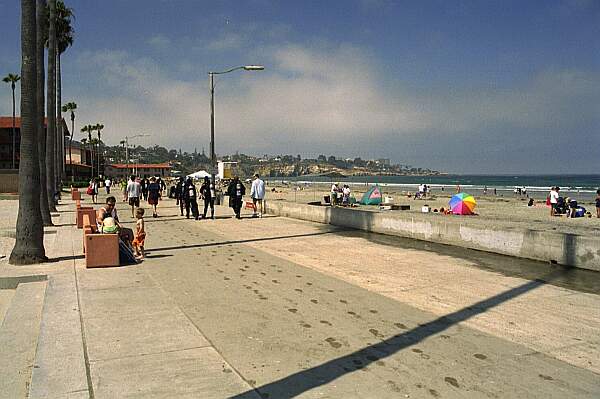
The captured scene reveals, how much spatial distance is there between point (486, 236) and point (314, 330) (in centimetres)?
757

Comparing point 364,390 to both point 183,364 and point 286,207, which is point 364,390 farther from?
point 286,207

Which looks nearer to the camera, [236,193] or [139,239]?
[139,239]

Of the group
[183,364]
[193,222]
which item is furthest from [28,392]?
[193,222]

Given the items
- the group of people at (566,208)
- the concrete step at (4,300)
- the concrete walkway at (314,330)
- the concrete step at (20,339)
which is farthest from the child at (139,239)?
the group of people at (566,208)

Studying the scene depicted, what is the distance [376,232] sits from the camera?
628 inches

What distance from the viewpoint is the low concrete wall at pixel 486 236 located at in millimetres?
9773

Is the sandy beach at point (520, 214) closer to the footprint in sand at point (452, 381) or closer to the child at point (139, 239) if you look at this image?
the child at point (139, 239)

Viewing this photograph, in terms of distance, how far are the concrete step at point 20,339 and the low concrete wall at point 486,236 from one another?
920cm

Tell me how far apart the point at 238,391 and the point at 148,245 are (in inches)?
364

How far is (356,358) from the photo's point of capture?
4.84m

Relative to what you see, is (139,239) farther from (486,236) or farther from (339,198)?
(339,198)

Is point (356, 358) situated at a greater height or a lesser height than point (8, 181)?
lesser

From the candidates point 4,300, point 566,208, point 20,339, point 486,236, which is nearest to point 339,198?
point 566,208

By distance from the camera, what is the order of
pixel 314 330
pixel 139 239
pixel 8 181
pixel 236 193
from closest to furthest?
pixel 314 330 → pixel 139 239 → pixel 236 193 → pixel 8 181
